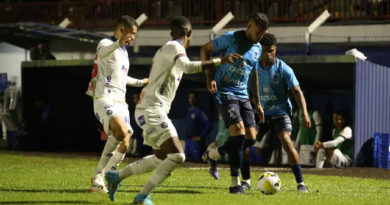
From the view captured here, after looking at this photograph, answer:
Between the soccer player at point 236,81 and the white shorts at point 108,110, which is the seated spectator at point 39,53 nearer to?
the white shorts at point 108,110

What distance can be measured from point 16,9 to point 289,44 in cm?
1198

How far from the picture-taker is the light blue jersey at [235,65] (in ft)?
36.1

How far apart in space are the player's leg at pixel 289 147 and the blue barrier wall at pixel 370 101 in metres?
6.78

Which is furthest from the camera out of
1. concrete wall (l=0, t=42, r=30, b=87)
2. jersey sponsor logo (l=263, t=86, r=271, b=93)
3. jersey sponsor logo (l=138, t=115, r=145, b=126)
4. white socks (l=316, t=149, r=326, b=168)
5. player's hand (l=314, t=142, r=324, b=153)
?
concrete wall (l=0, t=42, r=30, b=87)

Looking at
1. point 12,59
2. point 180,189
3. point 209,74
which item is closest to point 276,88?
point 180,189

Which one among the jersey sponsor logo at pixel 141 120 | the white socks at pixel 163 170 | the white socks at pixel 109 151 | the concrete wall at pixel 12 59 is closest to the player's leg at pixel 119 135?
the white socks at pixel 109 151

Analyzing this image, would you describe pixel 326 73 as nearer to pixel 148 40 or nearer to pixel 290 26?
pixel 290 26

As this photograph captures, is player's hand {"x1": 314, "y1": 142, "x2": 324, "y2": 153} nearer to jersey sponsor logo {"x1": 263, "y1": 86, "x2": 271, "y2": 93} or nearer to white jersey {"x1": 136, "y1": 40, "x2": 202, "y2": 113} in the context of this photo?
jersey sponsor logo {"x1": 263, "y1": 86, "x2": 271, "y2": 93}

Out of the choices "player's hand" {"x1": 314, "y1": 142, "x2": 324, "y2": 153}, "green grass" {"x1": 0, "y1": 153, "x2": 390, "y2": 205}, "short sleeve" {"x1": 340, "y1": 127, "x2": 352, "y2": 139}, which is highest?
"green grass" {"x1": 0, "y1": 153, "x2": 390, "y2": 205}

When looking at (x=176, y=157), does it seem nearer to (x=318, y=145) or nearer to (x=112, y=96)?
(x=112, y=96)

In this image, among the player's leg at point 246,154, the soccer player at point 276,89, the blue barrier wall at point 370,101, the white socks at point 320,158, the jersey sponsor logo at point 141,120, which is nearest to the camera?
the jersey sponsor logo at point 141,120

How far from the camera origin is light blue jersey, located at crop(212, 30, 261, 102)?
11.0 m

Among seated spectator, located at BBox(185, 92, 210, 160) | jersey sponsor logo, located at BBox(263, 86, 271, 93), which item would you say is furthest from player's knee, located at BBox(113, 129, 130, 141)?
seated spectator, located at BBox(185, 92, 210, 160)

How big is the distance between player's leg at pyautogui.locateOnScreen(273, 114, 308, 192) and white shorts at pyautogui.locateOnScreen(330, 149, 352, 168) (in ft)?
21.4
